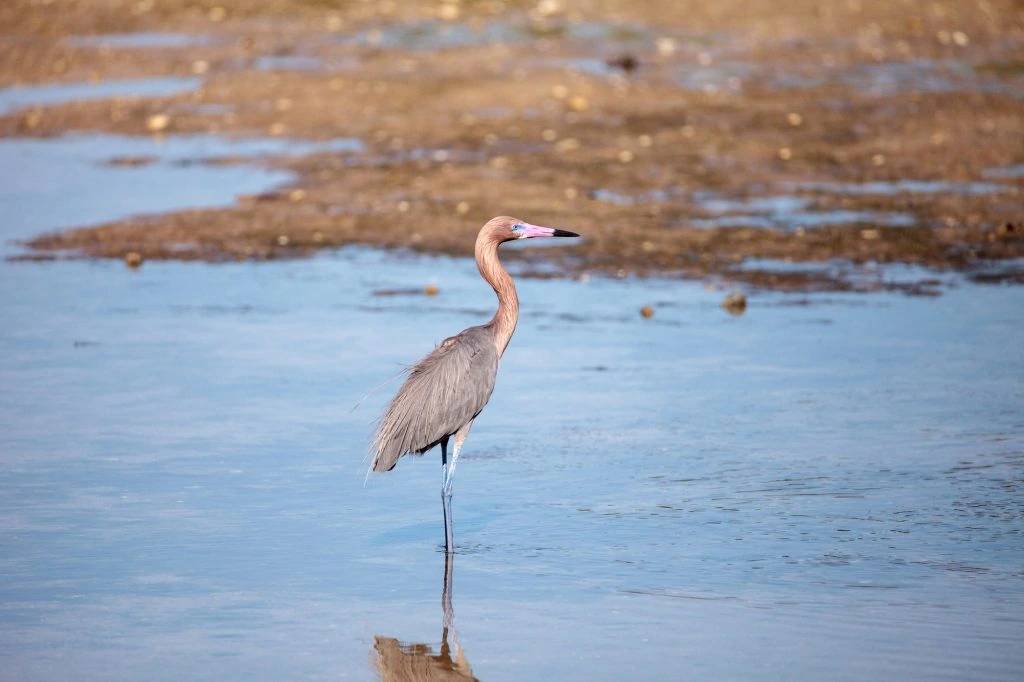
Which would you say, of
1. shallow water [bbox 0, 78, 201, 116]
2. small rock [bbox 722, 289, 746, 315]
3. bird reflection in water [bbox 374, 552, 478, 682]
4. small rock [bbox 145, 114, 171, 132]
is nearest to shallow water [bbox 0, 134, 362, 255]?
small rock [bbox 145, 114, 171, 132]

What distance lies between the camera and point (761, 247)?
13453 millimetres

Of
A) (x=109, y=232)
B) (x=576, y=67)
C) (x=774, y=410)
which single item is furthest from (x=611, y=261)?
(x=576, y=67)

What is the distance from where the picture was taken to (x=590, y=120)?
1894cm

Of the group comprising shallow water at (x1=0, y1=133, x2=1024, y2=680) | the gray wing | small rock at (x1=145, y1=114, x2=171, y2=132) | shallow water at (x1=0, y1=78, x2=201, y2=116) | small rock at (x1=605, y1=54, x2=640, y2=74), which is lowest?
shallow water at (x1=0, y1=133, x2=1024, y2=680)

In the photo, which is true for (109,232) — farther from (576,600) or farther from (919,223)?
(576,600)

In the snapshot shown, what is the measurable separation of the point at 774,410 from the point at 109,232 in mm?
7562

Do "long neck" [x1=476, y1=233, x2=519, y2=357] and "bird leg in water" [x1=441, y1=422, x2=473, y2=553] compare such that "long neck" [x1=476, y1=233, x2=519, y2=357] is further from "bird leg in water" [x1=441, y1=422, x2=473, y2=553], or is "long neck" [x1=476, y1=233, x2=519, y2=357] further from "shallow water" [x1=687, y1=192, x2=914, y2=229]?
"shallow water" [x1=687, y1=192, x2=914, y2=229]

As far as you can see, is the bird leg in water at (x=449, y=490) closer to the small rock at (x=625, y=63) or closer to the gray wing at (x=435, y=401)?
the gray wing at (x=435, y=401)

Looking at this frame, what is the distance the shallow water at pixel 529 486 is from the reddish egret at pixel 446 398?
425 mm

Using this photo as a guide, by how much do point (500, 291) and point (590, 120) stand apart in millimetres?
11154

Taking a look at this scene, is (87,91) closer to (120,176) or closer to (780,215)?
(120,176)

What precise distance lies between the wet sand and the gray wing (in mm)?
5220

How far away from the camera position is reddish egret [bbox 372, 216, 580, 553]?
7555 millimetres

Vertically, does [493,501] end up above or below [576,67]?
below
